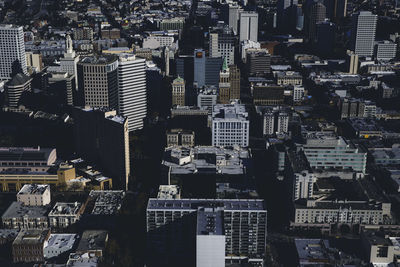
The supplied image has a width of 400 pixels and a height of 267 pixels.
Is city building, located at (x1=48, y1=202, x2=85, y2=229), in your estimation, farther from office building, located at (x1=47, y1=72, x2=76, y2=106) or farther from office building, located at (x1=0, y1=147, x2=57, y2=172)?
office building, located at (x1=47, y1=72, x2=76, y2=106)

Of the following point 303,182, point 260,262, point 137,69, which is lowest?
point 260,262

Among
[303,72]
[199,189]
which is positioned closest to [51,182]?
[199,189]

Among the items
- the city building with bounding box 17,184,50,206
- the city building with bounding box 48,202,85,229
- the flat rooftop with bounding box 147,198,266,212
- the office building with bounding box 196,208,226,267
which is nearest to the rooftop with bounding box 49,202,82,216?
the city building with bounding box 48,202,85,229

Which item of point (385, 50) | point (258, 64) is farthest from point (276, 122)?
point (385, 50)

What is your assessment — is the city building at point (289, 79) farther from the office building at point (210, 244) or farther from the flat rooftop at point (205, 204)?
the office building at point (210, 244)

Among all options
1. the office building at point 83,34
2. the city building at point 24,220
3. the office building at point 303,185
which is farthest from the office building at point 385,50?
the city building at point 24,220

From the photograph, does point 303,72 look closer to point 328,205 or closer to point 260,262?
point 328,205

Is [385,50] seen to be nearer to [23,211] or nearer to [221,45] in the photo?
[221,45]
